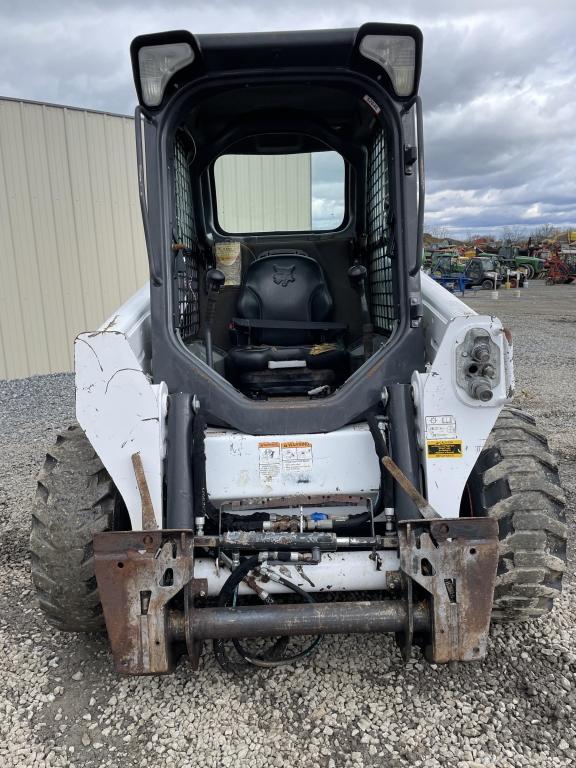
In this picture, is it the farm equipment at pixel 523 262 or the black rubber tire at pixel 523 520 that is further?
the farm equipment at pixel 523 262

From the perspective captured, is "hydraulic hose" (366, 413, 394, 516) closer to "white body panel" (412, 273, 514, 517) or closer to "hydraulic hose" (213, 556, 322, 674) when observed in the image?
"white body panel" (412, 273, 514, 517)

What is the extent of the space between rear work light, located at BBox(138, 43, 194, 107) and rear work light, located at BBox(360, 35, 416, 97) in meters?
0.72

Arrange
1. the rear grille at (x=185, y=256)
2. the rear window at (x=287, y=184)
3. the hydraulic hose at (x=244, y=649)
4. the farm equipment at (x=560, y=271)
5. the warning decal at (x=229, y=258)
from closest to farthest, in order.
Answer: the hydraulic hose at (x=244, y=649) → the rear grille at (x=185, y=256) → the warning decal at (x=229, y=258) → the rear window at (x=287, y=184) → the farm equipment at (x=560, y=271)

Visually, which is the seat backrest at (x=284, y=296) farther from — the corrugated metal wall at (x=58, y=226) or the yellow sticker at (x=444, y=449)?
the corrugated metal wall at (x=58, y=226)

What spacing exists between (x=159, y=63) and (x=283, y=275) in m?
1.55

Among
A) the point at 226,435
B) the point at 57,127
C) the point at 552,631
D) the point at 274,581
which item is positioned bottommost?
the point at 552,631

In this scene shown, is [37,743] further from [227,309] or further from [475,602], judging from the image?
[227,309]

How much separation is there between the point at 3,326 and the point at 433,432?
7.42 metres

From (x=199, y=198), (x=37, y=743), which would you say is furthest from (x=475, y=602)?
(x=199, y=198)

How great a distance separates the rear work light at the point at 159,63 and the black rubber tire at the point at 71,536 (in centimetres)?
158

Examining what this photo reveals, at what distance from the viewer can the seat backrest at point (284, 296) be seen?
3756 millimetres

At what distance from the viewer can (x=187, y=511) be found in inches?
92.7

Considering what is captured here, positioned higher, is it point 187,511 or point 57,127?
point 57,127

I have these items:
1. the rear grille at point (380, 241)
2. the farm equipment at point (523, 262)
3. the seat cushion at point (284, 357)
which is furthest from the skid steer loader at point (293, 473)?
the farm equipment at point (523, 262)
